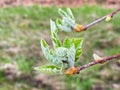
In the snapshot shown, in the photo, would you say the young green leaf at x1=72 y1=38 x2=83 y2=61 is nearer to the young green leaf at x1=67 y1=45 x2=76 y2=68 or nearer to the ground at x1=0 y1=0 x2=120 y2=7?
the young green leaf at x1=67 y1=45 x2=76 y2=68

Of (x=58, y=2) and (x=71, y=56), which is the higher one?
(x=58, y=2)

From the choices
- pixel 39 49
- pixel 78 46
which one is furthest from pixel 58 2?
pixel 78 46

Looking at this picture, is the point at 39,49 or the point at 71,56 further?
the point at 39,49

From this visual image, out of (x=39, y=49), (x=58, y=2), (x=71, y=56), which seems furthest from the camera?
(x=58, y=2)

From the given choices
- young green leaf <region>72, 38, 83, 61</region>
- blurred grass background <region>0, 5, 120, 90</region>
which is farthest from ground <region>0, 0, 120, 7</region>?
young green leaf <region>72, 38, 83, 61</region>

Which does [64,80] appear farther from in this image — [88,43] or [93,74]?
[88,43]

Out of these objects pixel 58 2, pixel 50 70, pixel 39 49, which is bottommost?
pixel 50 70

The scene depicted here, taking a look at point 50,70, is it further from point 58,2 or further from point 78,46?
point 58,2

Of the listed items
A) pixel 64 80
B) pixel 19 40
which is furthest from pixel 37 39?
pixel 64 80

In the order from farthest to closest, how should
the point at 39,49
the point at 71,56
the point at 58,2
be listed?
the point at 58,2
the point at 39,49
the point at 71,56
